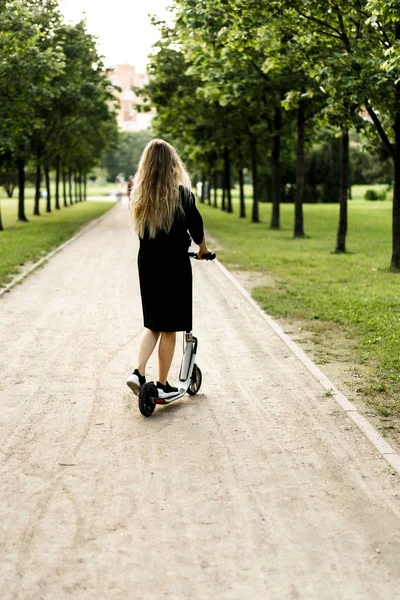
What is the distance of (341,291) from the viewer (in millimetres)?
13266

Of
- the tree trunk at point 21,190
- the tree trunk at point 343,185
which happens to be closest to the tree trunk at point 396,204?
the tree trunk at point 343,185

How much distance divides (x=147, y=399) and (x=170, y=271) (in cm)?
98

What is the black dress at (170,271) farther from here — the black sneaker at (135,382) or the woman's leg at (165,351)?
the black sneaker at (135,382)

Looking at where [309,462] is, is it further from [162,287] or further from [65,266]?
[65,266]

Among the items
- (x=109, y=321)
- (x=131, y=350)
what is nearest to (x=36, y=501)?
(x=131, y=350)

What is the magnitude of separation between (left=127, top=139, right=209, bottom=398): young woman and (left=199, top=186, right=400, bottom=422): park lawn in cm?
178

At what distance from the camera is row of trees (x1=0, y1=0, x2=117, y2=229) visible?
24.1 metres

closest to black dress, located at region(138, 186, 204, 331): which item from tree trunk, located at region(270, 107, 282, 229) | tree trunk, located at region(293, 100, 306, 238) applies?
tree trunk, located at region(293, 100, 306, 238)

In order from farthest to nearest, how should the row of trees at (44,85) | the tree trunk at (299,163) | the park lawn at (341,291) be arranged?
the tree trunk at (299,163) < the row of trees at (44,85) < the park lawn at (341,291)

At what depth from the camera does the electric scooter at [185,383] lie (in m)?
6.17

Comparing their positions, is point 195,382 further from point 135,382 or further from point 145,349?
point 135,382

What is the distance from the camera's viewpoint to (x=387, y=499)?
457cm

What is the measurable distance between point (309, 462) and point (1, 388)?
10.00 ft

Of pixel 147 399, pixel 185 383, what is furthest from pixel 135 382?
pixel 185 383
